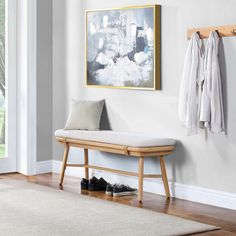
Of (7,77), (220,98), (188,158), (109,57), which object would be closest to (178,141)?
(188,158)

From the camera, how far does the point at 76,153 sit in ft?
23.3

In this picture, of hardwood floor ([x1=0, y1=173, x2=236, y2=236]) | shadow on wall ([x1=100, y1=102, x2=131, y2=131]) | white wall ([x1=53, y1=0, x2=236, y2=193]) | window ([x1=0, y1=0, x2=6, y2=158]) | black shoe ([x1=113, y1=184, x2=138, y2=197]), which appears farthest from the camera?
window ([x1=0, y1=0, x2=6, y2=158])

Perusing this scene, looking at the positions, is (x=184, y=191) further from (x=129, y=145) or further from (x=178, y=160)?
(x=129, y=145)

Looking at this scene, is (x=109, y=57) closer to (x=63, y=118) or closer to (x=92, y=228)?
(x=63, y=118)

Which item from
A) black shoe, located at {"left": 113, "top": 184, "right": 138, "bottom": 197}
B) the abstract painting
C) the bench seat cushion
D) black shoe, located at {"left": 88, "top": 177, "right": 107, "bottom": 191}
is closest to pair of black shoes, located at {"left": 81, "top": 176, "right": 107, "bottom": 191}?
black shoe, located at {"left": 88, "top": 177, "right": 107, "bottom": 191}

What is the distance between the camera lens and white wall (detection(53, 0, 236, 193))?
5406 mm

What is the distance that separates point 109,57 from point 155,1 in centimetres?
80

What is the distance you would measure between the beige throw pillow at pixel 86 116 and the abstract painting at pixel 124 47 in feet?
0.78

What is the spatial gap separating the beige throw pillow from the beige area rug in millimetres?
872

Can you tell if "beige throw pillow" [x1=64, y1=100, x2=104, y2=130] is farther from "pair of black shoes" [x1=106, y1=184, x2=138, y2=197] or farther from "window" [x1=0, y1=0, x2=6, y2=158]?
"window" [x1=0, y1=0, x2=6, y2=158]

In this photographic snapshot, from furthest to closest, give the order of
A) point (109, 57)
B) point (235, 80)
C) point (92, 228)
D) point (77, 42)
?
point (77, 42) → point (109, 57) → point (235, 80) → point (92, 228)

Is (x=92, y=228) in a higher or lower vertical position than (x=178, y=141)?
lower

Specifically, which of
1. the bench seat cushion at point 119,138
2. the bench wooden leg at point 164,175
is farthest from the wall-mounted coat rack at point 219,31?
the bench wooden leg at point 164,175

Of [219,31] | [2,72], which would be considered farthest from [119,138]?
[2,72]
